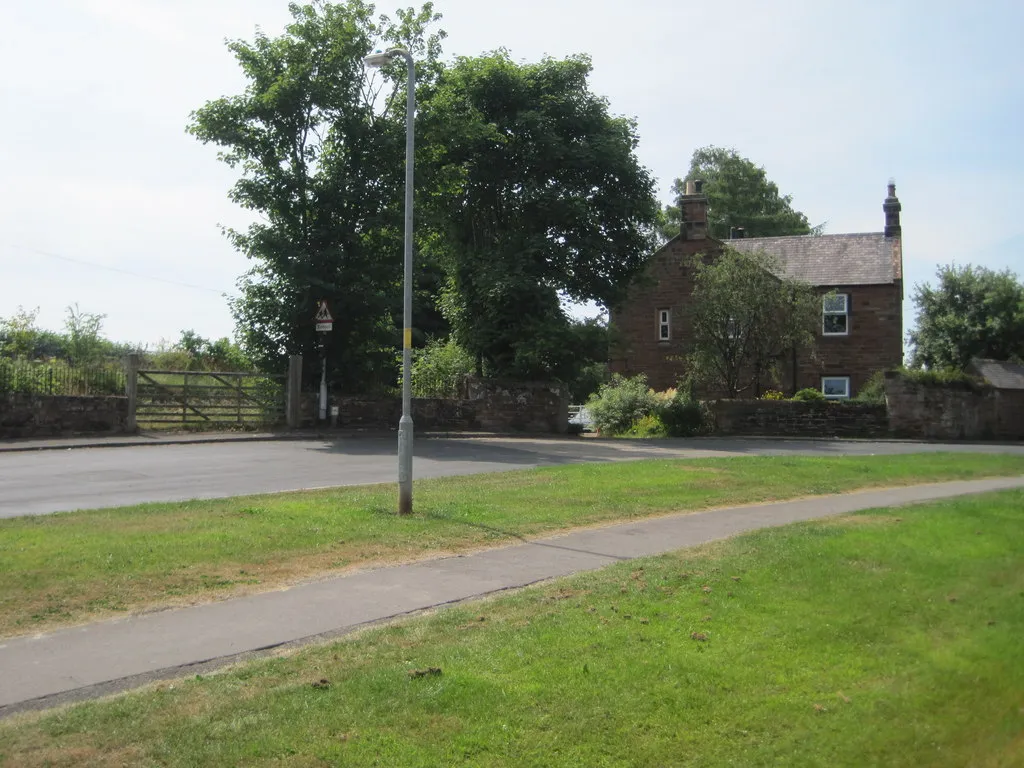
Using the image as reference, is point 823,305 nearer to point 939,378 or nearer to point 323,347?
point 939,378

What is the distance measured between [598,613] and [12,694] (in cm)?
402

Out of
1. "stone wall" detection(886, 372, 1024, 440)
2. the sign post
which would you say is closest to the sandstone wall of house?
"stone wall" detection(886, 372, 1024, 440)

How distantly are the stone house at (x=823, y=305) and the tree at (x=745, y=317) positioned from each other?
2526 mm

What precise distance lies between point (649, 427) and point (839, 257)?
54.6ft

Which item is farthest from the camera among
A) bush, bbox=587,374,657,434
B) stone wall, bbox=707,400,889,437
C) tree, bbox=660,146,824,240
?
tree, bbox=660,146,824,240

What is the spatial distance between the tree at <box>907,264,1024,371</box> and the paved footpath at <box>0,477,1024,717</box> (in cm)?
3196

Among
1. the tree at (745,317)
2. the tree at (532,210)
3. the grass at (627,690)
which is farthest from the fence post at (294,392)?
the grass at (627,690)

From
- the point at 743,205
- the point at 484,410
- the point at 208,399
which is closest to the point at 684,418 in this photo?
the point at 484,410

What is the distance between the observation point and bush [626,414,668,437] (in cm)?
2992

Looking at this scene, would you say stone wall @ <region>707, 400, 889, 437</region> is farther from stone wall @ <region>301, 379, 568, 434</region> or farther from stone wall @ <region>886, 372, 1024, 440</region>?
stone wall @ <region>301, 379, 568, 434</region>

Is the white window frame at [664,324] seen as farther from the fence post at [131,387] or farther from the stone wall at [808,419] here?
the fence post at [131,387]

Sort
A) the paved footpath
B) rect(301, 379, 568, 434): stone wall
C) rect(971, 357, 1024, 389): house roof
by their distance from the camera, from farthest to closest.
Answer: rect(971, 357, 1024, 389): house roof < rect(301, 379, 568, 434): stone wall < the paved footpath

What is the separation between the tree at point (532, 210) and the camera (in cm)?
3048

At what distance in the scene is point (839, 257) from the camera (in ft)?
136
